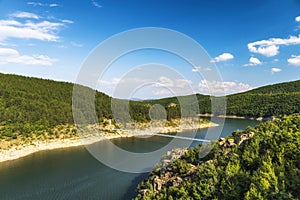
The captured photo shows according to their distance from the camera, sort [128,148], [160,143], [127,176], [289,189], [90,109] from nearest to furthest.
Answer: [289,189], [127,176], [128,148], [160,143], [90,109]

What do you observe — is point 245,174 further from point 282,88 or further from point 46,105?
point 282,88

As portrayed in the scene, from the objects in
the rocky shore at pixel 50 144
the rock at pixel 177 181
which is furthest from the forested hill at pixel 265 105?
the rock at pixel 177 181

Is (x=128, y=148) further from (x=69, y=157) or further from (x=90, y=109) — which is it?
(x=90, y=109)

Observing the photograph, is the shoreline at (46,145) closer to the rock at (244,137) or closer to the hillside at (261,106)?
the hillside at (261,106)

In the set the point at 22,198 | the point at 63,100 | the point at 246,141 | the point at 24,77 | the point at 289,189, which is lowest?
the point at 22,198

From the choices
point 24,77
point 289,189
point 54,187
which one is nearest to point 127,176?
point 54,187

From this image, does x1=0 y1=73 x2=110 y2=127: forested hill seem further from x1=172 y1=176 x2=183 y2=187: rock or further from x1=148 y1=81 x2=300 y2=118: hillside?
x1=172 y1=176 x2=183 y2=187: rock
